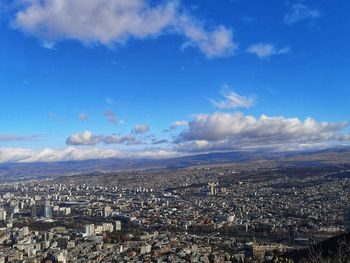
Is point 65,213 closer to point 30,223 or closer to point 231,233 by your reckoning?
point 30,223

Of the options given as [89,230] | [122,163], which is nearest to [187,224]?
[89,230]

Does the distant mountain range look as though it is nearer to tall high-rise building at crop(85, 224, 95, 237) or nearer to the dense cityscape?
the dense cityscape

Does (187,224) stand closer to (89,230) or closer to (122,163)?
(89,230)

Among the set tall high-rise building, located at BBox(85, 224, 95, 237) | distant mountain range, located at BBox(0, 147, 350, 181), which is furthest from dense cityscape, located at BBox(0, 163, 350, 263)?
distant mountain range, located at BBox(0, 147, 350, 181)

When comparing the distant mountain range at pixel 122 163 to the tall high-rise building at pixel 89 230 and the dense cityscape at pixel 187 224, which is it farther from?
the tall high-rise building at pixel 89 230

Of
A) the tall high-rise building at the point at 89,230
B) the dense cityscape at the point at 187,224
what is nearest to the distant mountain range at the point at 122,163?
the dense cityscape at the point at 187,224

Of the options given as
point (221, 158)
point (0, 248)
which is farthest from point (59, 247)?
point (221, 158)

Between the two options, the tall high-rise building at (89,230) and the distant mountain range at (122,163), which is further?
the distant mountain range at (122,163)

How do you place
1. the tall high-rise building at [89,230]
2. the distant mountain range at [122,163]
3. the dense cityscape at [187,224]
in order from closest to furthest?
the dense cityscape at [187,224] < the tall high-rise building at [89,230] < the distant mountain range at [122,163]
